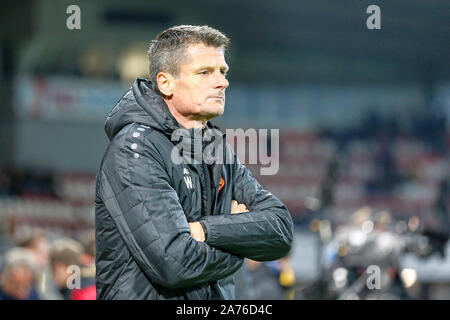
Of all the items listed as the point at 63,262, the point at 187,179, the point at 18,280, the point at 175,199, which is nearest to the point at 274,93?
the point at 63,262

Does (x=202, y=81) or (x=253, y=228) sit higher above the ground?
(x=202, y=81)

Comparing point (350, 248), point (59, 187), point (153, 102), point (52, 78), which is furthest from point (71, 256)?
point (52, 78)

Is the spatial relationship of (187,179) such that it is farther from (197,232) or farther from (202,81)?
(202,81)

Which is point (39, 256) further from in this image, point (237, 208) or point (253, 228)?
point (253, 228)

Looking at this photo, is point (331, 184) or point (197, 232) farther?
point (331, 184)

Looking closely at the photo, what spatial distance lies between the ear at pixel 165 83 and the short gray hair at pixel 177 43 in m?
0.02

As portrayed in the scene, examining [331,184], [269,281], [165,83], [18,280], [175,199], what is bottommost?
[269,281]

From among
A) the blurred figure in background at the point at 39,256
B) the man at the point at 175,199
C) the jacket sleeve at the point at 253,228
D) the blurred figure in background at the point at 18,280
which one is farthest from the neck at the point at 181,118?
the blurred figure in background at the point at 39,256

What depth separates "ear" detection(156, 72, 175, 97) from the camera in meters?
3.06

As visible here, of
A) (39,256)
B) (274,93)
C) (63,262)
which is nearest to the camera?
(63,262)

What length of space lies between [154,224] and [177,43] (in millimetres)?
713

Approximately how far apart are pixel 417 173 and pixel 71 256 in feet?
34.7

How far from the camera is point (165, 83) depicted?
3076mm

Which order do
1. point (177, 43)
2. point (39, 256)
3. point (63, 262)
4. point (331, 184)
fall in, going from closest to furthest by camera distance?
point (177, 43), point (63, 262), point (39, 256), point (331, 184)
